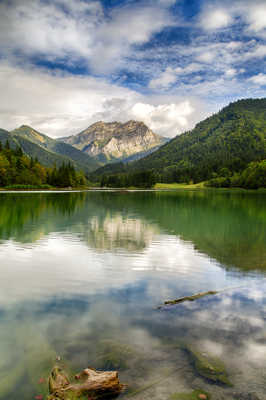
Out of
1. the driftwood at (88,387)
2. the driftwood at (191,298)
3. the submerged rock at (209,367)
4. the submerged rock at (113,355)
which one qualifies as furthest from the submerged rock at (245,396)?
the driftwood at (191,298)

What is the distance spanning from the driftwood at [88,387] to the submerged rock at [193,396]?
4.80 ft

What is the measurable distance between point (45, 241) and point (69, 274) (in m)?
12.1

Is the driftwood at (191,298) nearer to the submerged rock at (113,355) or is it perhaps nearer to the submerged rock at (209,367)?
the submerged rock at (113,355)

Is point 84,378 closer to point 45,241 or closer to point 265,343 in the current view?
point 265,343

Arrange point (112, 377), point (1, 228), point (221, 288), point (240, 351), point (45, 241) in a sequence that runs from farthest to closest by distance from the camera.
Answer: point (1, 228), point (45, 241), point (221, 288), point (240, 351), point (112, 377)

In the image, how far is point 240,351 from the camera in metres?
9.64

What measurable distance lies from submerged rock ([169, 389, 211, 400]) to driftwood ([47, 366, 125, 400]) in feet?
4.80

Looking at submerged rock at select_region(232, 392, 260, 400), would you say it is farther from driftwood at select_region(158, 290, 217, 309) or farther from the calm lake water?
driftwood at select_region(158, 290, 217, 309)

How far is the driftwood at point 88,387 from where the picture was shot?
743 centimetres

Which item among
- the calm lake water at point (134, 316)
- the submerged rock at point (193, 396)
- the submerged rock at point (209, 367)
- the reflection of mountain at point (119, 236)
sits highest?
the submerged rock at point (209, 367)

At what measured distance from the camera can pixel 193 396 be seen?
24.8 feet

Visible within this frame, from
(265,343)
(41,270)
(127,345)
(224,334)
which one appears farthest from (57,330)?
(41,270)

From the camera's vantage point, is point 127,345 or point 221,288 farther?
point 221,288

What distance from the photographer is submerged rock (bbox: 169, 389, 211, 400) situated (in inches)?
295
